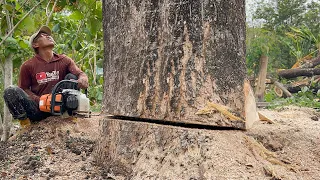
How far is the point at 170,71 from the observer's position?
176cm

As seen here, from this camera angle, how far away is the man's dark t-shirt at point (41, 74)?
336cm

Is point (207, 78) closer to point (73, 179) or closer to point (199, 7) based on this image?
point (199, 7)

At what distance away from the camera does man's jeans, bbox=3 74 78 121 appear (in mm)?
3182

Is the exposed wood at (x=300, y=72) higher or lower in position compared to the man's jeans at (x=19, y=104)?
higher

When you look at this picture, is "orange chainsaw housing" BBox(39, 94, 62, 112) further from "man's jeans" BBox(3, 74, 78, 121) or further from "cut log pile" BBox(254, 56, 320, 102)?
"cut log pile" BBox(254, 56, 320, 102)

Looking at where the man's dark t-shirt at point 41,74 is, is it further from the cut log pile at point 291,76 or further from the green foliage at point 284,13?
the green foliage at point 284,13

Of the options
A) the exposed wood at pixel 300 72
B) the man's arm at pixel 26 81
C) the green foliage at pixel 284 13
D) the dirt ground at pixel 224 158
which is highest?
the green foliage at pixel 284 13

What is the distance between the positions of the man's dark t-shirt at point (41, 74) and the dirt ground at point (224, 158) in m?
0.87

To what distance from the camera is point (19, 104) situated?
126 inches

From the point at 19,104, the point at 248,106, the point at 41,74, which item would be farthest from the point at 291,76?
the point at 248,106

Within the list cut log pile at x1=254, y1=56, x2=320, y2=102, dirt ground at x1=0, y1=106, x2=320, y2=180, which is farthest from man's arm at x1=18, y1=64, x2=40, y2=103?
cut log pile at x1=254, y1=56, x2=320, y2=102

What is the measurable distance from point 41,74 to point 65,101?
0.43 meters

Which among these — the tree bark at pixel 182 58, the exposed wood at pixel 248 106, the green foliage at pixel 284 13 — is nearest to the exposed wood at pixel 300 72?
the green foliage at pixel 284 13

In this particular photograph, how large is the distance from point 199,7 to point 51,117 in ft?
6.61
